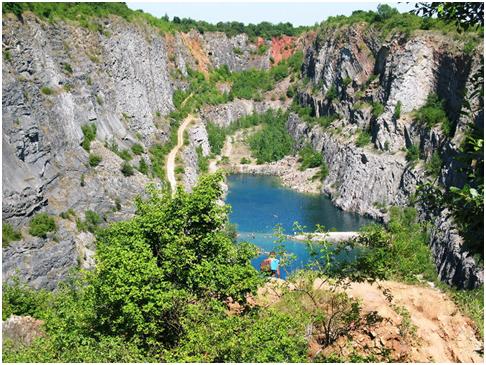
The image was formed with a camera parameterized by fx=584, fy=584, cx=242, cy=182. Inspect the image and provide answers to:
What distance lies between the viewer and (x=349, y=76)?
72500mm

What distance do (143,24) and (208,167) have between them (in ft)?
63.0

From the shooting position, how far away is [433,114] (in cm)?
5497

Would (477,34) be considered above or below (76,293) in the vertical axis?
above

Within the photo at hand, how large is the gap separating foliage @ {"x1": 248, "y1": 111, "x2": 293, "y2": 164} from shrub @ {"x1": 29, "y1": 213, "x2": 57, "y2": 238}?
161ft

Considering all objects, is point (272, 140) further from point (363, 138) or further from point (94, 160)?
point (94, 160)

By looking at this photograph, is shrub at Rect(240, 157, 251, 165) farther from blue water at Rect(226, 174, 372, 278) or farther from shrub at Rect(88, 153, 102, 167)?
shrub at Rect(88, 153, 102, 167)

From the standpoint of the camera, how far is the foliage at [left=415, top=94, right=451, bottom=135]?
5366cm

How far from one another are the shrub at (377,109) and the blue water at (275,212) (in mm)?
10796

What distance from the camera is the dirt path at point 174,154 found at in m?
55.0

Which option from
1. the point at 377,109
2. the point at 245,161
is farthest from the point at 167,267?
the point at 245,161

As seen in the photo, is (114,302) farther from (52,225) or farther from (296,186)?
(296,186)

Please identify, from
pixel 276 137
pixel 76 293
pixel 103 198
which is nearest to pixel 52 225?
pixel 103 198

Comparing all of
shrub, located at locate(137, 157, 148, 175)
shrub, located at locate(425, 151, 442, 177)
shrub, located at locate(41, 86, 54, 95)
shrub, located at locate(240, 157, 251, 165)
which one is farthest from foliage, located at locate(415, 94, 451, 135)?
shrub, located at locate(41, 86, 54, 95)

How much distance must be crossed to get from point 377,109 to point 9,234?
43767 mm
